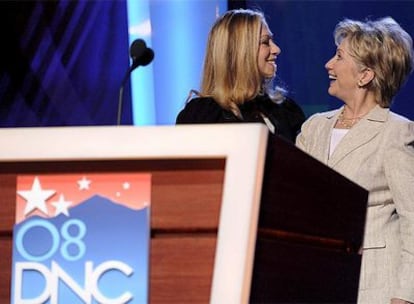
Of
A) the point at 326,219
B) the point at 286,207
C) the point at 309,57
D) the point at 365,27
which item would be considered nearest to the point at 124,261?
A: the point at 286,207

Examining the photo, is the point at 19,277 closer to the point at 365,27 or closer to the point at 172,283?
the point at 172,283

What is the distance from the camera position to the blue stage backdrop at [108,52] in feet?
10.5

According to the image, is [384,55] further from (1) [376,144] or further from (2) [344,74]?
(1) [376,144]

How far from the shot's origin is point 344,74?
2094 mm

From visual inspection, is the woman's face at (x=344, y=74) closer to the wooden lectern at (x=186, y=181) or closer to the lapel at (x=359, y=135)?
the lapel at (x=359, y=135)

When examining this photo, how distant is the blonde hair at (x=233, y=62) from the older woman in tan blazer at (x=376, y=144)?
0.18 metres

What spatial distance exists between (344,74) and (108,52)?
1.62m

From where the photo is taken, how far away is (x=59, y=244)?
785 mm

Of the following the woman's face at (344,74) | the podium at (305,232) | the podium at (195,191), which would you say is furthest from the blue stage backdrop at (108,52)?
the podium at (195,191)

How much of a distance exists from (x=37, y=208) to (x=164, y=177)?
0.12 meters

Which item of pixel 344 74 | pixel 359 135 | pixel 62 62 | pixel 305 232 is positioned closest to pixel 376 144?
pixel 359 135

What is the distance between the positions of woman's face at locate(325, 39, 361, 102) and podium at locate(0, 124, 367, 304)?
1266 mm

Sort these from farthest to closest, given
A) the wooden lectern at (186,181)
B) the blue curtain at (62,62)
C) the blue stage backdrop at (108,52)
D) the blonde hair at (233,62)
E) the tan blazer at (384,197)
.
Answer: the blue curtain at (62,62) < the blue stage backdrop at (108,52) < the blonde hair at (233,62) < the tan blazer at (384,197) < the wooden lectern at (186,181)

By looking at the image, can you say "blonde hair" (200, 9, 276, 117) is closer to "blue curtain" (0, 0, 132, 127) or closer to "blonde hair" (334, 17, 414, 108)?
"blonde hair" (334, 17, 414, 108)
